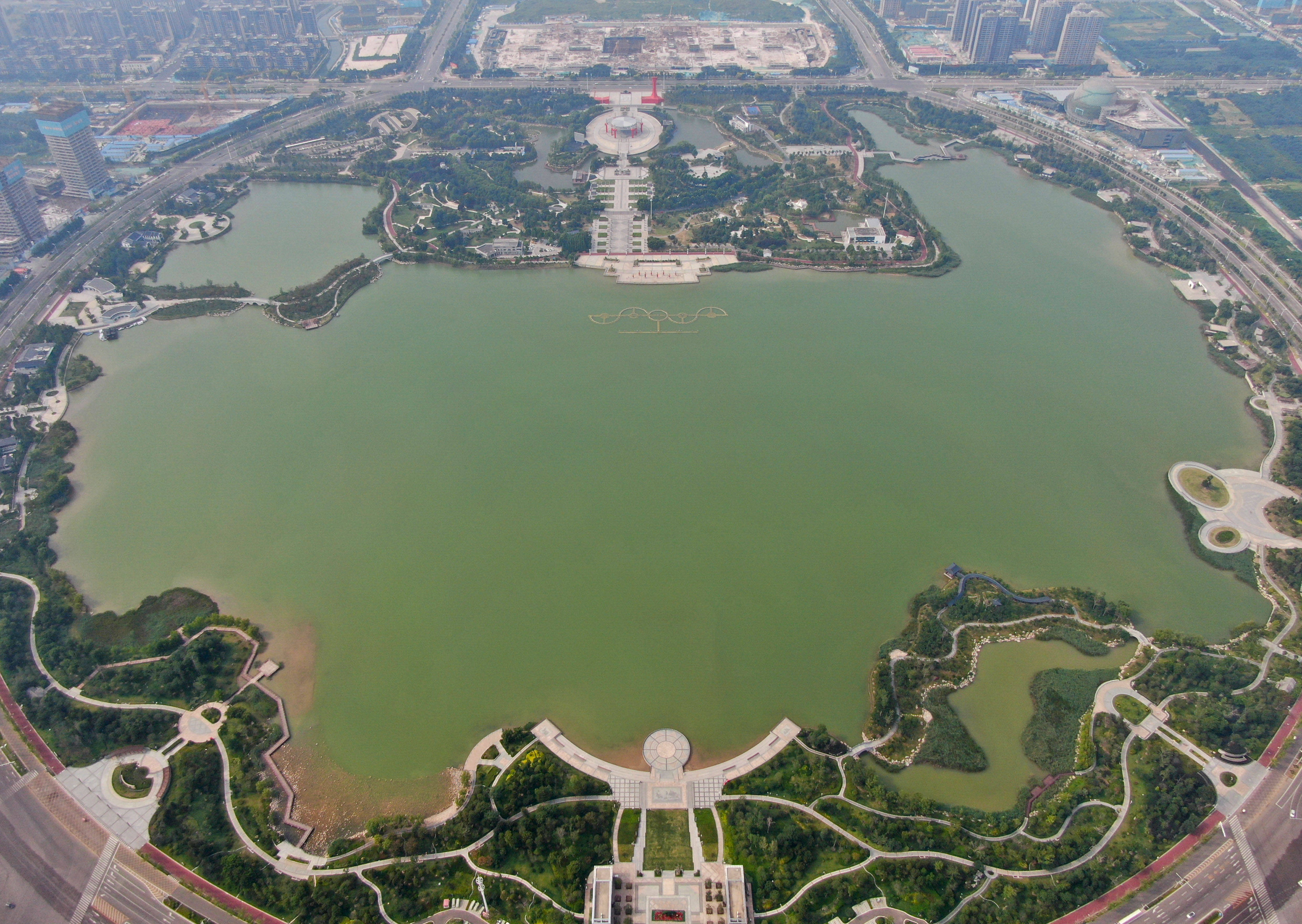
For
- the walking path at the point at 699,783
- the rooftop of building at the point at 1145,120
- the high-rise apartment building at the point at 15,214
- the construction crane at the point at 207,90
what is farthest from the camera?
the construction crane at the point at 207,90

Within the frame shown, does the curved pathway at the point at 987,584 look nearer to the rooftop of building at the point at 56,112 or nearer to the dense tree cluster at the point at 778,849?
the dense tree cluster at the point at 778,849

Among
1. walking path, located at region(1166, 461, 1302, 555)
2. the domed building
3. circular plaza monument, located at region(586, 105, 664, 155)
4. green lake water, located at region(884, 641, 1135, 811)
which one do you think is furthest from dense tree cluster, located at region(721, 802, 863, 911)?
the domed building

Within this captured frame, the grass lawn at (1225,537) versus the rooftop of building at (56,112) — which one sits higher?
the rooftop of building at (56,112)

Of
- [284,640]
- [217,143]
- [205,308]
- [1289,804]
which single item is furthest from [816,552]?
[217,143]

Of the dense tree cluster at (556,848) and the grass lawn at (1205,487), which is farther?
the grass lawn at (1205,487)

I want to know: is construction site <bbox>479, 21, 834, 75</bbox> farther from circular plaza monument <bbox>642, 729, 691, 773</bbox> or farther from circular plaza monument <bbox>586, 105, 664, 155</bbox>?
circular plaza monument <bbox>642, 729, 691, 773</bbox>

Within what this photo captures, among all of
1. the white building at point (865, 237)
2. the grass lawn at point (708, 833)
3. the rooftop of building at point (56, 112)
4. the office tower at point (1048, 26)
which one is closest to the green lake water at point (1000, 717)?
the grass lawn at point (708, 833)

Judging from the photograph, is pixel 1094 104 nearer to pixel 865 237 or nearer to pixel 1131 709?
pixel 865 237
